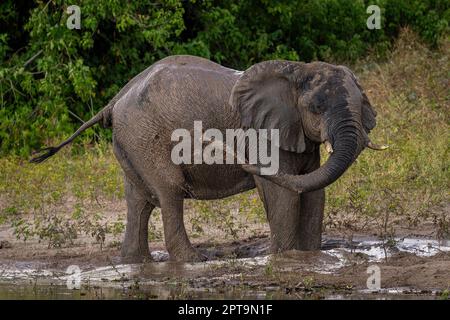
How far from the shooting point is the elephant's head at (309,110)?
7.52 m

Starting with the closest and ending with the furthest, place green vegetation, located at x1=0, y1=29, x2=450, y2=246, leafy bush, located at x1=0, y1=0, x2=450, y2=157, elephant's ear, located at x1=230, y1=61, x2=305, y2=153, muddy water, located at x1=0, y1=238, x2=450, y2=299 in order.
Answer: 1. muddy water, located at x1=0, y1=238, x2=450, y2=299
2. elephant's ear, located at x1=230, y1=61, x2=305, y2=153
3. green vegetation, located at x1=0, y1=29, x2=450, y2=246
4. leafy bush, located at x1=0, y1=0, x2=450, y2=157

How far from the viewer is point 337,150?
7477mm

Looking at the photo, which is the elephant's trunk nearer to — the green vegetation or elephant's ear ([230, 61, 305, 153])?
elephant's ear ([230, 61, 305, 153])

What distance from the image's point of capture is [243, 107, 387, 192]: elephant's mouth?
7.47 metres

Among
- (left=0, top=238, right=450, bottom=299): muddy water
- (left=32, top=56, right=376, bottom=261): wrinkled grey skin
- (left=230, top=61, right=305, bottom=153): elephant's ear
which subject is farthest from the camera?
(left=230, top=61, right=305, bottom=153): elephant's ear

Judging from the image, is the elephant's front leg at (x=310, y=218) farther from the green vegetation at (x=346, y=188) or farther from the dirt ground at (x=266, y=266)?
the green vegetation at (x=346, y=188)

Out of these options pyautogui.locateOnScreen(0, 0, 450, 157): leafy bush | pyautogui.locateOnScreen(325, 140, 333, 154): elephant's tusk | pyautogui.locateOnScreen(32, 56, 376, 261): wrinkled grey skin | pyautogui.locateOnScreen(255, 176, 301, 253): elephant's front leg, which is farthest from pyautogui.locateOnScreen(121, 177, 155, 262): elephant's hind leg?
pyautogui.locateOnScreen(0, 0, 450, 157): leafy bush

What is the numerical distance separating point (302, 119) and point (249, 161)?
478mm

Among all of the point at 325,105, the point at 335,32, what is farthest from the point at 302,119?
the point at 335,32

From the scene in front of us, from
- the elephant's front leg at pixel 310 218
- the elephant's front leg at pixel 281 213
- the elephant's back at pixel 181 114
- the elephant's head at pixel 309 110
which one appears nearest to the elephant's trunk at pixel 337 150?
the elephant's head at pixel 309 110

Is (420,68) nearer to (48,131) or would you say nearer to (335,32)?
(335,32)

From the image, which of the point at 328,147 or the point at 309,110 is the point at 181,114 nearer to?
the point at 309,110

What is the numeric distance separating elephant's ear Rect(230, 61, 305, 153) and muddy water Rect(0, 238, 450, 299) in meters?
0.84

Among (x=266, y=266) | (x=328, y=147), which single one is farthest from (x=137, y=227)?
(x=328, y=147)
